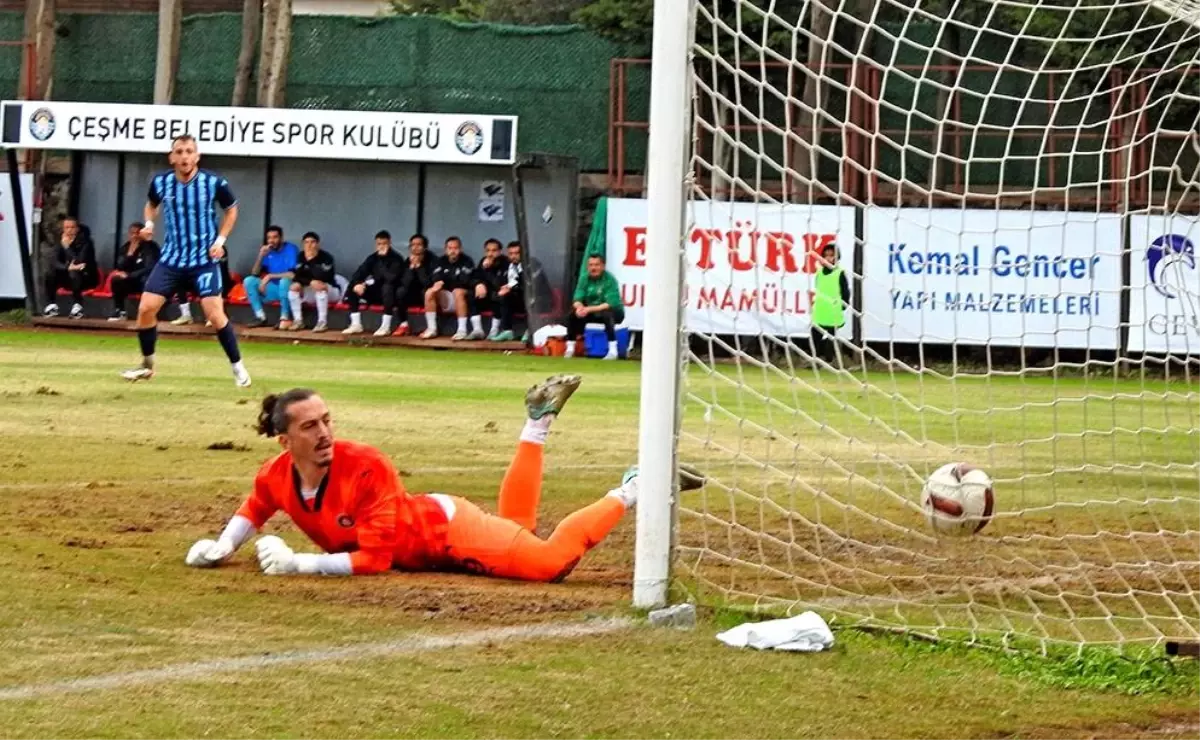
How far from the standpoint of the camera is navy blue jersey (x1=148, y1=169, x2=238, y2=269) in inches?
594

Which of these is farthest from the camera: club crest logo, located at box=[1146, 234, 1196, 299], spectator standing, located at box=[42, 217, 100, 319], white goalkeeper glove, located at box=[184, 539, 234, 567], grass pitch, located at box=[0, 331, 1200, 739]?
spectator standing, located at box=[42, 217, 100, 319]

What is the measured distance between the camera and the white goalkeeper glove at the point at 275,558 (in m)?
6.53

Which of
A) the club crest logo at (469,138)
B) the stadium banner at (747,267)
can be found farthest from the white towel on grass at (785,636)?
the club crest logo at (469,138)

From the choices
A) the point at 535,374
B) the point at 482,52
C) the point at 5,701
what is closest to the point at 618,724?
the point at 5,701

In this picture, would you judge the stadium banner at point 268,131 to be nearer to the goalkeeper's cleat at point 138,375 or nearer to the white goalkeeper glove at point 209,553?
the goalkeeper's cleat at point 138,375

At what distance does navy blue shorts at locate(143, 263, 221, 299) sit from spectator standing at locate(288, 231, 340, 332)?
986cm

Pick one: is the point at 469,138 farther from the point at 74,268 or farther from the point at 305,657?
the point at 305,657

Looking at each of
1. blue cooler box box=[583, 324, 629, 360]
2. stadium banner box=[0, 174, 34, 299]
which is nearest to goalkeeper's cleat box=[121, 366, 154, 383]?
blue cooler box box=[583, 324, 629, 360]

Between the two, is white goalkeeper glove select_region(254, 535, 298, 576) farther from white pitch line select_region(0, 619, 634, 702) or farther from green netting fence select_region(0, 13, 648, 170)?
green netting fence select_region(0, 13, 648, 170)

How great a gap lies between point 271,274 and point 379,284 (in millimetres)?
1665

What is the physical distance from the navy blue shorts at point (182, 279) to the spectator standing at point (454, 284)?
916 cm

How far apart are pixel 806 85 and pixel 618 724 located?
4.89 m

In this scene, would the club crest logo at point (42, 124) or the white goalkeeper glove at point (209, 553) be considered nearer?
the white goalkeeper glove at point (209, 553)

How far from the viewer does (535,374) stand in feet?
63.2
